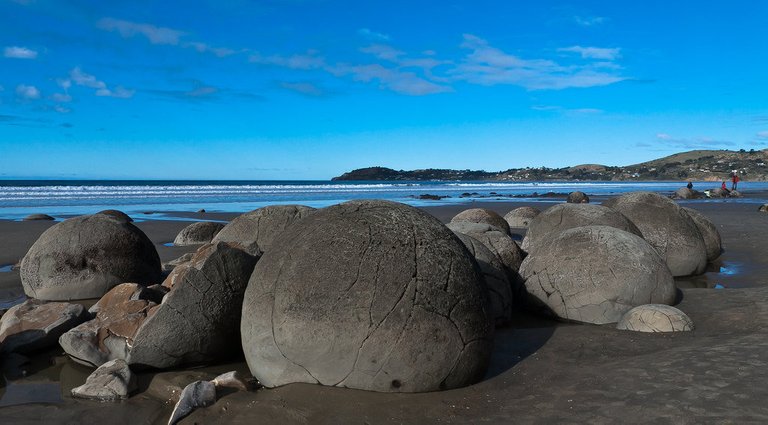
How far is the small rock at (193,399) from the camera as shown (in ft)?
15.4

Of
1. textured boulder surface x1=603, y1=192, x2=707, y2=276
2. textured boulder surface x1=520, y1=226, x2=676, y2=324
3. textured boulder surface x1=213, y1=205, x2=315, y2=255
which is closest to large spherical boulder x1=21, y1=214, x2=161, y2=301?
textured boulder surface x1=213, y1=205, x2=315, y2=255

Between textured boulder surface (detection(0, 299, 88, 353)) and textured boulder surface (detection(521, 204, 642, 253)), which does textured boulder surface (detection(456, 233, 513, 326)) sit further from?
textured boulder surface (detection(0, 299, 88, 353))

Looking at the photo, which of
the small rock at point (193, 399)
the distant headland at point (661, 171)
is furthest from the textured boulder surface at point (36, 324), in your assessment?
the distant headland at point (661, 171)

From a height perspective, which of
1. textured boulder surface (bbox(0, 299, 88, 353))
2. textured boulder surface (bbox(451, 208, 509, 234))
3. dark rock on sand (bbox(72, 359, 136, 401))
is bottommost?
dark rock on sand (bbox(72, 359, 136, 401))

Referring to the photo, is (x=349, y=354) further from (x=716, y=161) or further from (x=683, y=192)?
(x=716, y=161)

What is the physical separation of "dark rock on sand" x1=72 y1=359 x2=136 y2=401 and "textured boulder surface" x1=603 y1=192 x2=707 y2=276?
927 cm

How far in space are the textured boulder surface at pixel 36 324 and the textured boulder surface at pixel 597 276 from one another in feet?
19.0

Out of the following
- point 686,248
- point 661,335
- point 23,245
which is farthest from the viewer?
point 23,245

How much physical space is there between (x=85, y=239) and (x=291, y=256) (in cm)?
567

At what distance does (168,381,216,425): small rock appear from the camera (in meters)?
4.71

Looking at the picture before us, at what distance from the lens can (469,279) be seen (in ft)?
17.0

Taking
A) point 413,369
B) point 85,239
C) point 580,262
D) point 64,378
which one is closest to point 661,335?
point 580,262

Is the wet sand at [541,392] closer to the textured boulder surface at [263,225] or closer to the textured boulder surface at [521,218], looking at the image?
the textured boulder surface at [263,225]

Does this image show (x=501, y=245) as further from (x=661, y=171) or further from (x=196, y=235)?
(x=661, y=171)
